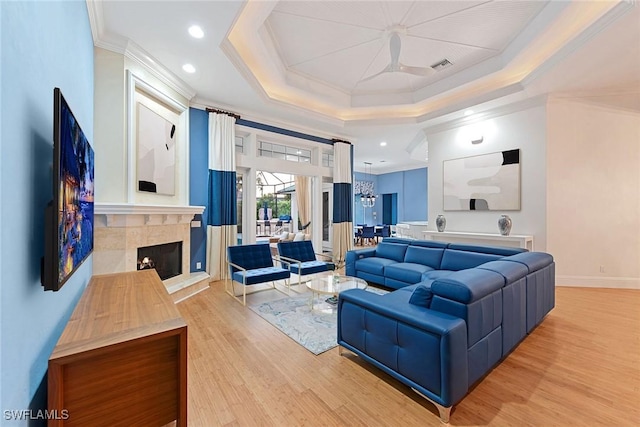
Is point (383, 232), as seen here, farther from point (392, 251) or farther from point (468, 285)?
point (468, 285)

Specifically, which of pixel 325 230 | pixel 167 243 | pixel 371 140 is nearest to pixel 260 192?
pixel 325 230

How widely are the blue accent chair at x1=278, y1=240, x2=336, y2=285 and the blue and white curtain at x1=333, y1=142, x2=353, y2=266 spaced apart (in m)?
1.98

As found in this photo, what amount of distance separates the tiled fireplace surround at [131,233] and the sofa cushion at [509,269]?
12.6 ft

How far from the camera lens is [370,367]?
227 centimetres

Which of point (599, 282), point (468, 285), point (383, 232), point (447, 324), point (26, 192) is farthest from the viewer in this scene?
point (383, 232)

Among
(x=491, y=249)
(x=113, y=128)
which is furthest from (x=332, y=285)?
(x=113, y=128)

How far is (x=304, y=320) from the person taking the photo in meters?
3.19

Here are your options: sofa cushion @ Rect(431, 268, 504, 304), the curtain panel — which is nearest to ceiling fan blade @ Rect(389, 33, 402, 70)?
sofa cushion @ Rect(431, 268, 504, 304)

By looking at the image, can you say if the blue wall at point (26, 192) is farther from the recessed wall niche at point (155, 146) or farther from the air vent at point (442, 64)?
the air vent at point (442, 64)

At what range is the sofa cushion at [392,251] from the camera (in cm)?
466

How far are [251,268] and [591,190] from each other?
601cm

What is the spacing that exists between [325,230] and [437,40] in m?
4.90

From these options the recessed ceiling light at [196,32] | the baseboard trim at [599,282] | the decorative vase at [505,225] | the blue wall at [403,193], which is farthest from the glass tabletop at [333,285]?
the blue wall at [403,193]

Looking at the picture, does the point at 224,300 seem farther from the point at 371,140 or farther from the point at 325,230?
the point at 371,140
